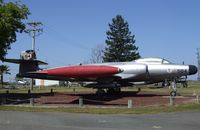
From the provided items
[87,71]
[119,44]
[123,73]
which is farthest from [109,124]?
[119,44]

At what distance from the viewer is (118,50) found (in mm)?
99312

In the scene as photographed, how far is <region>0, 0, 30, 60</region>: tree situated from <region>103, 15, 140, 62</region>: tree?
63.3 m

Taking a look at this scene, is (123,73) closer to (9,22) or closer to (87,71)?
(87,71)

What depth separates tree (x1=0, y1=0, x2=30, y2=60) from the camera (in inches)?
1242

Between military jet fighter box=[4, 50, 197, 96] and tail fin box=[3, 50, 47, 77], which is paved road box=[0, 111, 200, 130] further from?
tail fin box=[3, 50, 47, 77]

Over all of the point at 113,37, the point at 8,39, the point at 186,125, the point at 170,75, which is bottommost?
the point at 186,125

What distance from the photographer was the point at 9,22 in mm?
31953

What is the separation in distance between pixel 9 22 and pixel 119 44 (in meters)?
69.3

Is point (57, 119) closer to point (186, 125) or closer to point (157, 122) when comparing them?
point (157, 122)

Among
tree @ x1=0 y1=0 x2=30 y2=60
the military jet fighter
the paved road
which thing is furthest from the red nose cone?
the paved road

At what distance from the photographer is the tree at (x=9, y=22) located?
31.5m

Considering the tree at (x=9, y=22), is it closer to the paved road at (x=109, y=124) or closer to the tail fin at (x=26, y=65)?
the tail fin at (x=26, y=65)

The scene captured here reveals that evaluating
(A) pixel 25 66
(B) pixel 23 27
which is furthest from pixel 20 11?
(A) pixel 25 66

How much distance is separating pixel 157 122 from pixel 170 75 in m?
16.3
